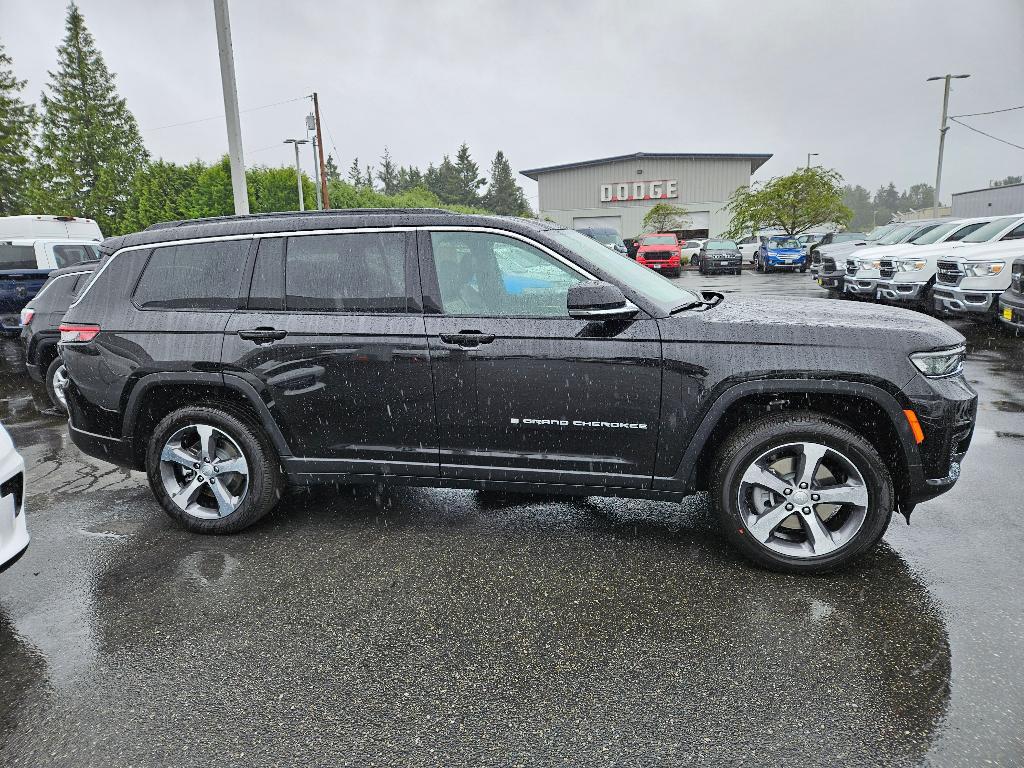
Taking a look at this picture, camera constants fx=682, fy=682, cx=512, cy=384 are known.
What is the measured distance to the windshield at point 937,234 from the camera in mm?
15148

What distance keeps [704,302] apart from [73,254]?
40.2 ft

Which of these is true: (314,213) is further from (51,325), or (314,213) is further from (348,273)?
(51,325)

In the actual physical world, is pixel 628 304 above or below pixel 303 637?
above

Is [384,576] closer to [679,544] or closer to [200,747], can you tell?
[200,747]

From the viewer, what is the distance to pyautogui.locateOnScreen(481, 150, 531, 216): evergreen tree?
9556cm

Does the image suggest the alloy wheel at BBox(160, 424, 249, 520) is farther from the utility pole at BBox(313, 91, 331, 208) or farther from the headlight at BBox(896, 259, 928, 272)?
the utility pole at BBox(313, 91, 331, 208)

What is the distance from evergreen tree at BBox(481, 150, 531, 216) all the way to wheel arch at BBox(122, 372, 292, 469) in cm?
9288

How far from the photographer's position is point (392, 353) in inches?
141

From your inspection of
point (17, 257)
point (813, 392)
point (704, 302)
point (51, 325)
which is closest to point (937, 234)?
point (704, 302)

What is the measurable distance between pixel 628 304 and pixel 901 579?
188 centimetres

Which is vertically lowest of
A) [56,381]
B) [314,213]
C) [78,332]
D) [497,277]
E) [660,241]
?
[56,381]

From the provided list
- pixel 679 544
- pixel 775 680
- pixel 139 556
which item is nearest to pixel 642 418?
pixel 679 544

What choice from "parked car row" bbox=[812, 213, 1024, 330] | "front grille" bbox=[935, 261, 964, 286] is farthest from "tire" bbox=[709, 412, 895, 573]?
"front grille" bbox=[935, 261, 964, 286]

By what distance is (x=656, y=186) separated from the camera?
2221 inches
